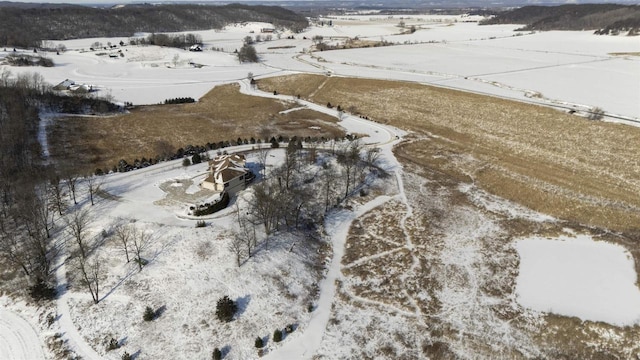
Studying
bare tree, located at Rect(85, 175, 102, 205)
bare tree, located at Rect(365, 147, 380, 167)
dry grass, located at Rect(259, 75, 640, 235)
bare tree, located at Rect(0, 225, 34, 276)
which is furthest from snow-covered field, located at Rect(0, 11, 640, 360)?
dry grass, located at Rect(259, 75, 640, 235)

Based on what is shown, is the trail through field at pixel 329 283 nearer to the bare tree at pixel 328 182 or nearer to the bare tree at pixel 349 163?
the bare tree at pixel 328 182

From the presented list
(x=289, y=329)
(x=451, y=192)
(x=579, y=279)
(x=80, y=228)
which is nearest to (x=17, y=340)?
(x=80, y=228)

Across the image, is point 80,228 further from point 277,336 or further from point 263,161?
point 263,161

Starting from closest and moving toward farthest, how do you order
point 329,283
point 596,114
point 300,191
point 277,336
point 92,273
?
point 277,336, point 92,273, point 329,283, point 300,191, point 596,114

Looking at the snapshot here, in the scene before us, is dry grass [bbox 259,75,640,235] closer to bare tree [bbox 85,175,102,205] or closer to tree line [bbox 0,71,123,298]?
bare tree [bbox 85,175,102,205]

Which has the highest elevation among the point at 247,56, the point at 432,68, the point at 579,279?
the point at 247,56
